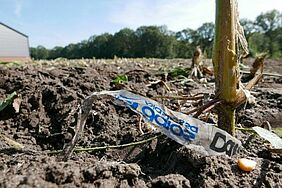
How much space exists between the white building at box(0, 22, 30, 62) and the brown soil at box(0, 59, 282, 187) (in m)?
27.1

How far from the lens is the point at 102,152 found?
1549 mm

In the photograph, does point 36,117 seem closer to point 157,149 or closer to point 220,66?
point 157,149

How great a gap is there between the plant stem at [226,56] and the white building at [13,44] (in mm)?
28144

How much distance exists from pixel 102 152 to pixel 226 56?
67cm

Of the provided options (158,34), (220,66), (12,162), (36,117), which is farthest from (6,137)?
(158,34)

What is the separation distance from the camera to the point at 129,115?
2143 millimetres

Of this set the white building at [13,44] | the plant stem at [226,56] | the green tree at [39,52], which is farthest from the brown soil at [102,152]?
the green tree at [39,52]

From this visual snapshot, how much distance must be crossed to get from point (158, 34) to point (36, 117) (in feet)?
145

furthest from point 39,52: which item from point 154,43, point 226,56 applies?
point 226,56

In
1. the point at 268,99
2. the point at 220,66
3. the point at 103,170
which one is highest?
the point at 220,66

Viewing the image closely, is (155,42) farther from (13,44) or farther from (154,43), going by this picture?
(13,44)

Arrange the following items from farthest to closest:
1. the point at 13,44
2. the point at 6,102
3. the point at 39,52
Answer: the point at 39,52 → the point at 13,44 → the point at 6,102

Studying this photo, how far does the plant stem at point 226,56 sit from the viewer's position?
1434mm

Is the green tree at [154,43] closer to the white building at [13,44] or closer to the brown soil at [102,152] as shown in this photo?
the white building at [13,44]
